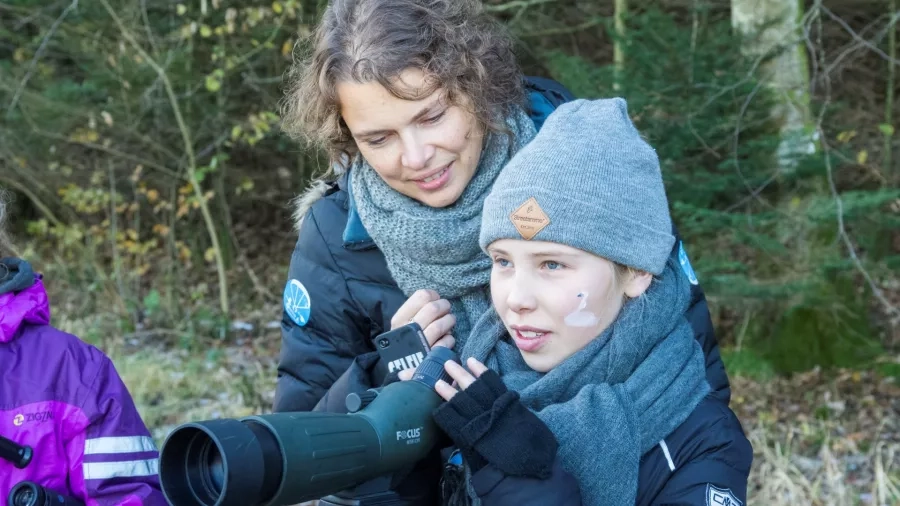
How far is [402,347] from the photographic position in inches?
82.0

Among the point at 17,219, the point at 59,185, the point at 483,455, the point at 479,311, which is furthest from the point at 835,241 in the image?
the point at 17,219

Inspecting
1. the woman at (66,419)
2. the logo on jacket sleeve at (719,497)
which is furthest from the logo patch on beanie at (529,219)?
the woman at (66,419)

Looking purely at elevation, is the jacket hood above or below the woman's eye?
below

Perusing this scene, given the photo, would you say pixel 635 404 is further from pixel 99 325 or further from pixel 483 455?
pixel 99 325

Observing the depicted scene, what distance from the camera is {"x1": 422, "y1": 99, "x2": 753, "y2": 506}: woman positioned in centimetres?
183

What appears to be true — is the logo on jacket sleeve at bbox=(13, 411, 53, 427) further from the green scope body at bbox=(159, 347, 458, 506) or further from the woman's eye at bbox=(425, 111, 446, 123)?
the woman's eye at bbox=(425, 111, 446, 123)

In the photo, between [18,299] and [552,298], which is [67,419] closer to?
[18,299]

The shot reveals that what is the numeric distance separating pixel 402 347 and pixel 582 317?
0.39 m

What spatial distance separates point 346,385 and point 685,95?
11.3 ft

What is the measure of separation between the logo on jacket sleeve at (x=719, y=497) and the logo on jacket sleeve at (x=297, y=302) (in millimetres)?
1063

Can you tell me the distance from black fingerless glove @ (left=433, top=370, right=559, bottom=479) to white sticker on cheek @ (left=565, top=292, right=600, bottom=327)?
23cm

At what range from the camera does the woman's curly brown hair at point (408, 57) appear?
7.25ft

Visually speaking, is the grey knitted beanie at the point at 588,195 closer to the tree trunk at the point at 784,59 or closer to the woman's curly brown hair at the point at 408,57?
the woman's curly brown hair at the point at 408,57

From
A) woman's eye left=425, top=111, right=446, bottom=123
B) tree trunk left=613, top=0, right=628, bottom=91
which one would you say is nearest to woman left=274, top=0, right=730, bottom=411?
woman's eye left=425, top=111, right=446, bottom=123
